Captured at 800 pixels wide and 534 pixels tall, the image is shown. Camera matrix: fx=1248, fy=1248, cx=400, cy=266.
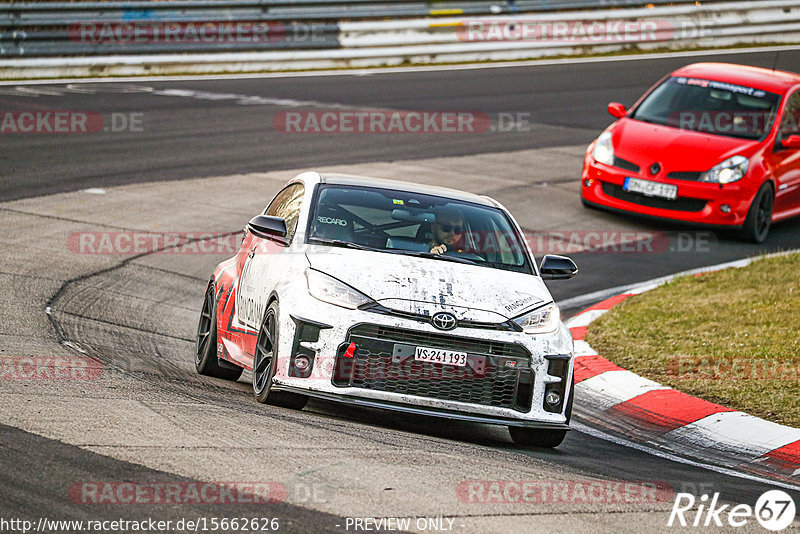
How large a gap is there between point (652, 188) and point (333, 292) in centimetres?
826

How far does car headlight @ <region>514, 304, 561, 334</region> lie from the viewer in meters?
7.11

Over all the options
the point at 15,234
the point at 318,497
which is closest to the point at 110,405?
the point at 318,497

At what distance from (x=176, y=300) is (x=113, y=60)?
42.7ft

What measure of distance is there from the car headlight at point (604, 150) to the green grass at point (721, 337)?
9.32 feet

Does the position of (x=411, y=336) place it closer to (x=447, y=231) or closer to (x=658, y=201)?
(x=447, y=231)

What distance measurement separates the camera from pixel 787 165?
1511cm

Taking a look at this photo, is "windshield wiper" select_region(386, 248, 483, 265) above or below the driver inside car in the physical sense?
below

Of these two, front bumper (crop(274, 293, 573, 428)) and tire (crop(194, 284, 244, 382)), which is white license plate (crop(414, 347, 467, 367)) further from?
tire (crop(194, 284, 244, 382))

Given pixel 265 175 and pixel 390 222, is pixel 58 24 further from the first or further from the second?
pixel 390 222

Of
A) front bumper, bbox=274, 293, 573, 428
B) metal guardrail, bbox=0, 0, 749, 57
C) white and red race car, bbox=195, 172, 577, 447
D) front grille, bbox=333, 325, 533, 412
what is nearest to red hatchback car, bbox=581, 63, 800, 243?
white and red race car, bbox=195, 172, 577, 447

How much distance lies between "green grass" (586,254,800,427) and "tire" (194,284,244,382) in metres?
3.03

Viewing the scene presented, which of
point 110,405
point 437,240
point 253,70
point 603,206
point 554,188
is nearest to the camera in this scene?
point 110,405

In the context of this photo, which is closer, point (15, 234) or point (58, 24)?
point (15, 234)

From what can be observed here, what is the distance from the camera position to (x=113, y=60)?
22672mm
